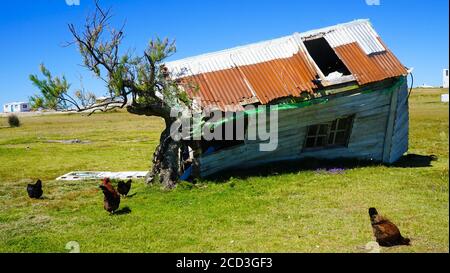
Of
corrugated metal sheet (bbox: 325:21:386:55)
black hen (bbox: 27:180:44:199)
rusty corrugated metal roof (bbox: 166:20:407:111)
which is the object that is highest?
corrugated metal sheet (bbox: 325:21:386:55)

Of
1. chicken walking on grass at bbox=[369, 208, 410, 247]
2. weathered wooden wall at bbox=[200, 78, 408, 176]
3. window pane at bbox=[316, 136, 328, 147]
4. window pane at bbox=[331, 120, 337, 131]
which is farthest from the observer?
window pane at bbox=[316, 136, 328, 147]

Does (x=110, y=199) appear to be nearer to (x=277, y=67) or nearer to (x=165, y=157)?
(x=165, y=157)

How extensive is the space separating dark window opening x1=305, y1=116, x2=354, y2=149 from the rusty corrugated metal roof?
1.89 m

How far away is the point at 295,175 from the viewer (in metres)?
16.8

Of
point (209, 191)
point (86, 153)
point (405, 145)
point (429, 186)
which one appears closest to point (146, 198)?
point (209, 191)

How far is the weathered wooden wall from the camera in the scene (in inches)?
686

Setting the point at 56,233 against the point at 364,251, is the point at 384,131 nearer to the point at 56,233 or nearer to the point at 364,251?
the point at 364,251

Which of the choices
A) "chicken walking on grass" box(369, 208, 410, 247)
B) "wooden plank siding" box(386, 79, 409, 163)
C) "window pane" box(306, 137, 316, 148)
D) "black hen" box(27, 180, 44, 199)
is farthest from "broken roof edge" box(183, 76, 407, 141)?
"chicken walking on grass" box(369, 208, 410, 247)

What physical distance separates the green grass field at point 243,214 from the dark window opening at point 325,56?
21.8 ft

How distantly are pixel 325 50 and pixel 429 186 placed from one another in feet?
32.3

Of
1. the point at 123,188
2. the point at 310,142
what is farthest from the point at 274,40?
the point at 123,188

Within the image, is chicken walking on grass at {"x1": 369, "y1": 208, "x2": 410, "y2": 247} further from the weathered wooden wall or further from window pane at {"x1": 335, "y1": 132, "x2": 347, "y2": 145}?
window pane at {"x1": 335, "y1": 132, "x2": 347, "y2": 145}

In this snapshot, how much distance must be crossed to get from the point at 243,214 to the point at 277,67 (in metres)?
7.74

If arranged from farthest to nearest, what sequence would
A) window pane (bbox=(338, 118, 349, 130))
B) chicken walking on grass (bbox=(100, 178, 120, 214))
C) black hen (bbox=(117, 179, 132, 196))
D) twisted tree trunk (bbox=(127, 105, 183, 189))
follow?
window pane (bbox=(338, 118, 349, 130)), twisted tree trunk (bbox=(127, 105, 183, 189)), black hen (bbox=(117, 179, 132, 196)), chicken walking on grass (bbox=(100, 178, 120, 214))
